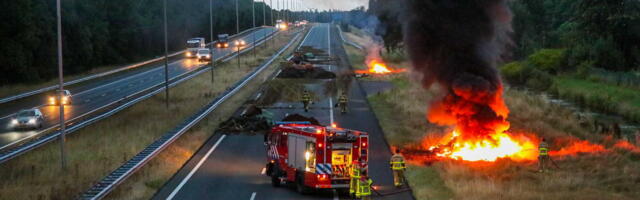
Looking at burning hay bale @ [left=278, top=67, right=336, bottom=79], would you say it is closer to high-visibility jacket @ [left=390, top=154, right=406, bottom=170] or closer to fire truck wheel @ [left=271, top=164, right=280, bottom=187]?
fire truck wheel @ [left=271, top=164, right=280, bottom=187]

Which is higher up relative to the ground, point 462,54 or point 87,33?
point 87,33

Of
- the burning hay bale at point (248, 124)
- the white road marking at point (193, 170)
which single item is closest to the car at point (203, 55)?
the burning hay bale at point (248, 124)

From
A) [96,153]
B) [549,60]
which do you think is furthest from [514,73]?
[96,153]

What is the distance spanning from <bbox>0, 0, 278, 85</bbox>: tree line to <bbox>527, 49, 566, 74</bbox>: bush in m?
53.9

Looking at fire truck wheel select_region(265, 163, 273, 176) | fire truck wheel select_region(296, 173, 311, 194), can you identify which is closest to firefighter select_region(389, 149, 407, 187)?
fire truck wheel select_region(296, 173, 311, 194)

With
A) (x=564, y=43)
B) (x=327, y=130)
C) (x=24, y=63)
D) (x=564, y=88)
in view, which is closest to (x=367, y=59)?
(x=564, y=43)

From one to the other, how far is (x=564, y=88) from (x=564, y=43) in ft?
68.4

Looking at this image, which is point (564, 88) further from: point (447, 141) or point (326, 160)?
point (326, 160)

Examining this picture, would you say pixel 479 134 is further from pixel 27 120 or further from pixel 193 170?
pixel 27 120

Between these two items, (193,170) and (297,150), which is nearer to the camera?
(297,150)

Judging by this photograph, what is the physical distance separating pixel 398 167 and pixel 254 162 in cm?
910

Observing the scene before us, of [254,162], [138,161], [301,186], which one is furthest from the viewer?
[254,162]

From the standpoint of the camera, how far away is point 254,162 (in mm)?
36938

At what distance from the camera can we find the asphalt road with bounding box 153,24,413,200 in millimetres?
29484
